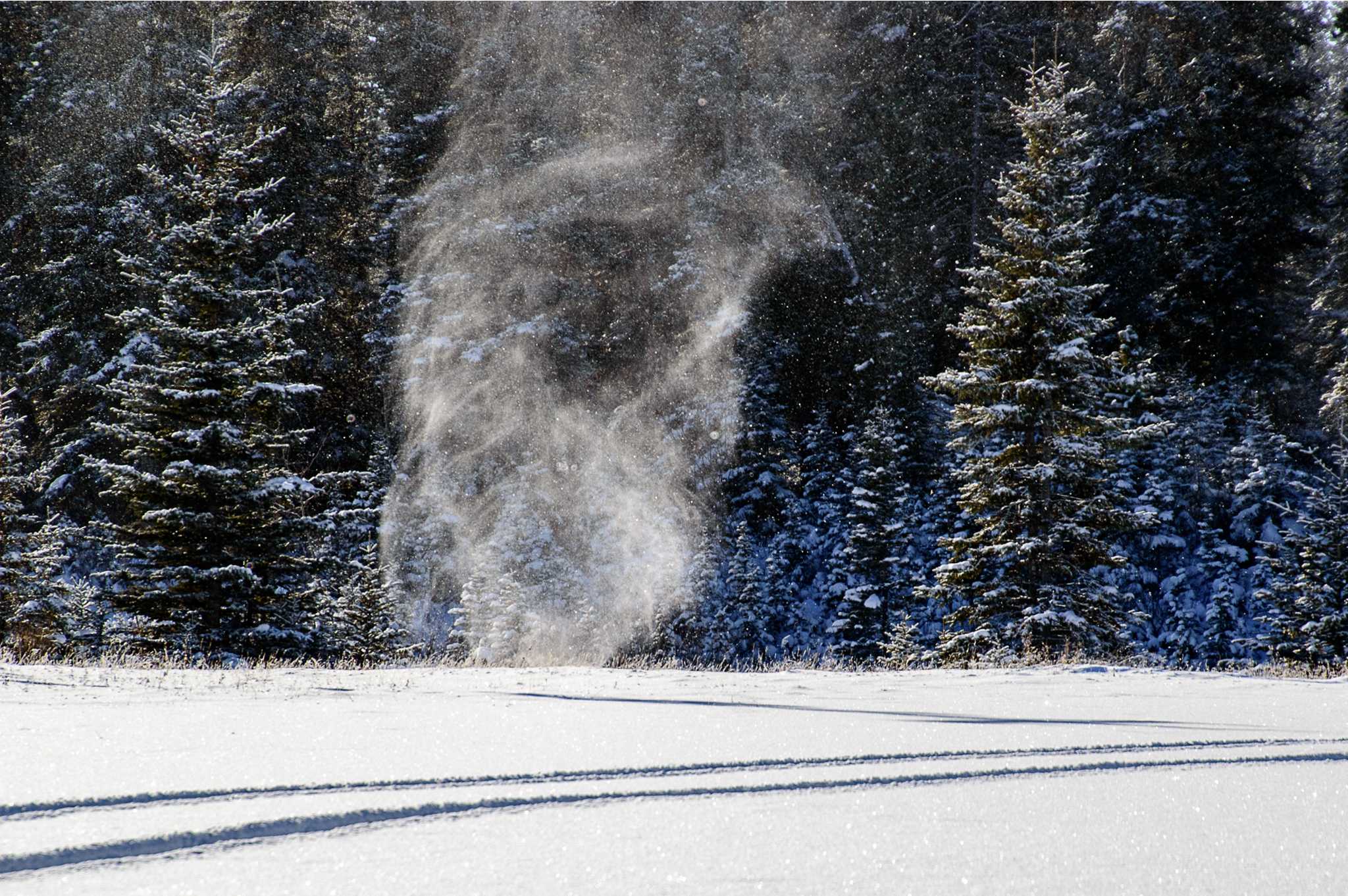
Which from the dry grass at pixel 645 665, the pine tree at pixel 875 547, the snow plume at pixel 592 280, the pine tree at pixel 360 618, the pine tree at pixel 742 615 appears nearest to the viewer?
the dry grass at pixel 645 665

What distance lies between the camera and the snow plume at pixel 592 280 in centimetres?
2848

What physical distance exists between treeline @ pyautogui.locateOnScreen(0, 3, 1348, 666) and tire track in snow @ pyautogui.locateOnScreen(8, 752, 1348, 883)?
12824mm

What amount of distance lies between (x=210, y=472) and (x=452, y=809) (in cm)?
1282

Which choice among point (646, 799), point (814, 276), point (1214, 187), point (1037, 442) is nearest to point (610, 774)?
point (646, 799)

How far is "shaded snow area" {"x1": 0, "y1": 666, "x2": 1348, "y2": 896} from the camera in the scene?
2088mm

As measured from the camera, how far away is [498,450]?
97.4 feet

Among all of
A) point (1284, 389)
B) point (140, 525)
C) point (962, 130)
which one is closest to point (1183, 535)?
point (1284, 389)

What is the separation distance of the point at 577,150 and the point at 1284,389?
22.9 meters

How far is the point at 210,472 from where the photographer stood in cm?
1382

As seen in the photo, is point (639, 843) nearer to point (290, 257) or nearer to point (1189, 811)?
point (1189, 811)

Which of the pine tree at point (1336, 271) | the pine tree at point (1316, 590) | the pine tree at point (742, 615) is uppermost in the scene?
the pine tree at point (1336, 271)

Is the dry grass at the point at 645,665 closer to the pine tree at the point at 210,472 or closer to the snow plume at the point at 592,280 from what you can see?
the pine tree at the point at 210,472

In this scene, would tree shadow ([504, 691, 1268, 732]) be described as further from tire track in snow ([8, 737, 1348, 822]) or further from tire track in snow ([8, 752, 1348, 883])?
tire track in snow ([8, 752, 1348, 883])

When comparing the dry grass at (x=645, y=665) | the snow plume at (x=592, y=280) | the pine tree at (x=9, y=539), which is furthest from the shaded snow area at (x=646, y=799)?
the snow plume at (x=592, y=280)
